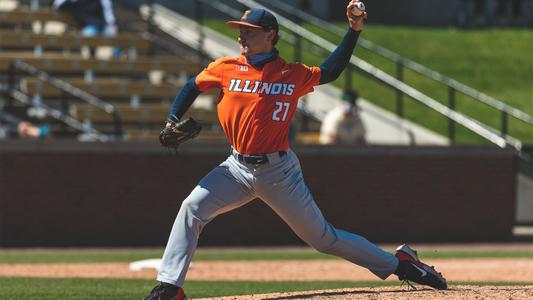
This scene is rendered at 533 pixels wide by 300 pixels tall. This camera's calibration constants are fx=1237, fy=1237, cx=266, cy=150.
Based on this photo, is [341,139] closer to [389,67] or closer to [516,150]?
[516,150]

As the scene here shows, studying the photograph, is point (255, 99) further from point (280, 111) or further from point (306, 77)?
point (306, 77)

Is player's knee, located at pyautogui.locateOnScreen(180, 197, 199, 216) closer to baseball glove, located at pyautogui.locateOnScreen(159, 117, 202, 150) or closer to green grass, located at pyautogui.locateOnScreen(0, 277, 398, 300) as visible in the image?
baseball glove, located at pyautogui.locateOnScreen(159, 117, 202, 150)

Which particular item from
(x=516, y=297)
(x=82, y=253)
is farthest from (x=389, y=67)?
(x=516, y=297)

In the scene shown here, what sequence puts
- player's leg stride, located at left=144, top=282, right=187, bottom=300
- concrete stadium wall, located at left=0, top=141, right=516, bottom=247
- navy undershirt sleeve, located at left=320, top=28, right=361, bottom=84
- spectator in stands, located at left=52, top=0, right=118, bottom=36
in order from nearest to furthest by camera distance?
player's leg stride, located at left=144, top=282, right=187, bottom=300
navy undershirt sleeve, located at left=320, top=28, right=361, bottom=84
concrete stadium wall, located at left=0, top=141, right=516, bottom=247
spectator in stands, located at left=52, top=0, right=118, bottom=36

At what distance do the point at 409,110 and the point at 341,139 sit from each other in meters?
6.18

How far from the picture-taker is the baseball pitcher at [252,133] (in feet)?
25.3

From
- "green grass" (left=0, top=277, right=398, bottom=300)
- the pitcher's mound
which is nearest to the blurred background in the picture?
"green grass" (left=0, top=277, right=398, bottom=300)

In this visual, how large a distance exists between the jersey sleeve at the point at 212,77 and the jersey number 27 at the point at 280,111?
0.40 metres

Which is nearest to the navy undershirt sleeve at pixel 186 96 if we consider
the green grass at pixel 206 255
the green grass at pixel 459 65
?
the green grass at pixel 206 255

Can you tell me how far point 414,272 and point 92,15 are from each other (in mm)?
13249

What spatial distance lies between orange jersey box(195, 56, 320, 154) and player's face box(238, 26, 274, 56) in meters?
0.09

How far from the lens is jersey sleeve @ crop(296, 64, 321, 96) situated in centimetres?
785

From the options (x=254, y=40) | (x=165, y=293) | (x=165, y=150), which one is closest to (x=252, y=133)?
(x=254, y=40)

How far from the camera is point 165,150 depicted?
1659 cm
